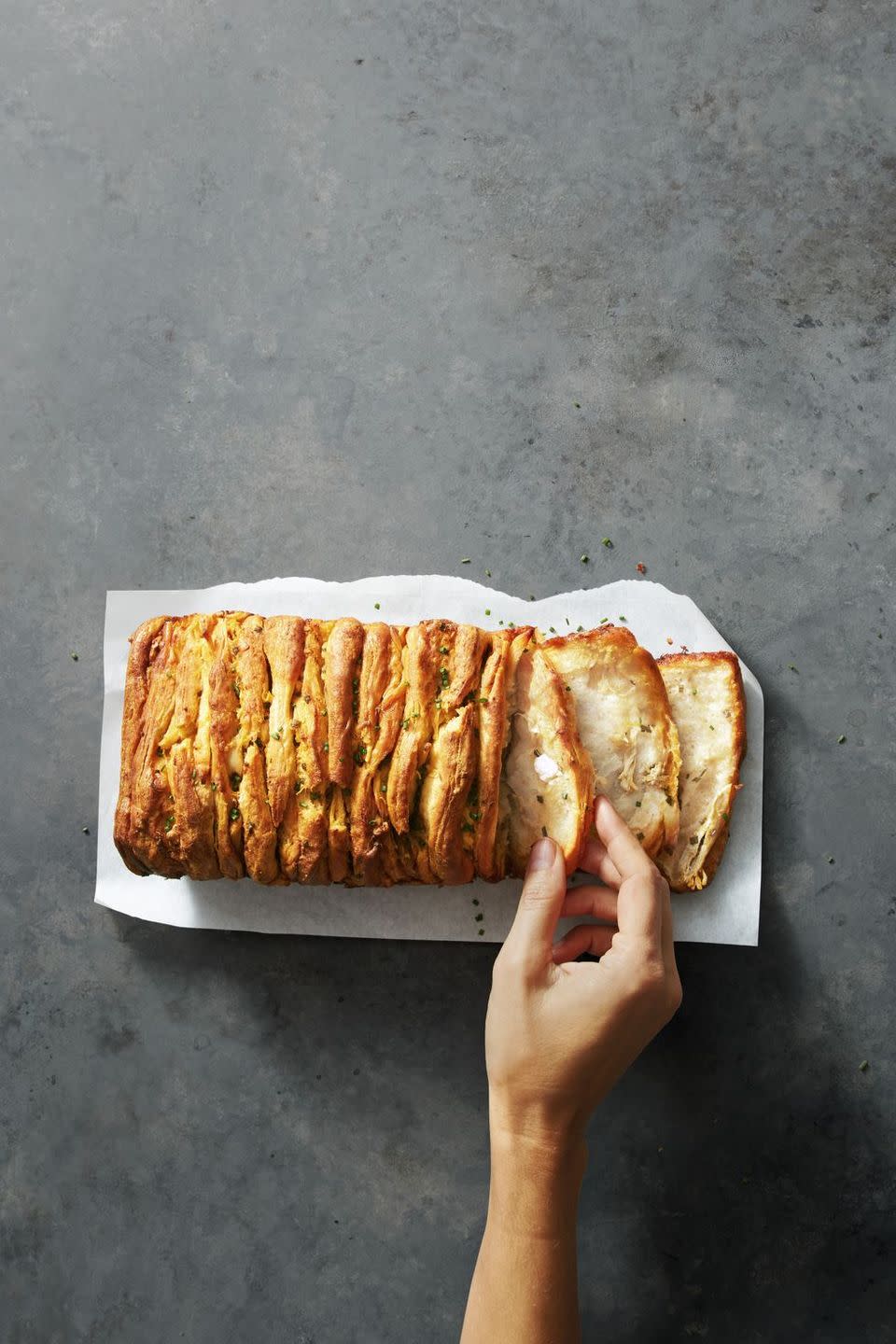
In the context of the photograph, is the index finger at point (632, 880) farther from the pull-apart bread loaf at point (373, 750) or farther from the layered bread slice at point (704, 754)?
the layered bread slice at point (704, 754)

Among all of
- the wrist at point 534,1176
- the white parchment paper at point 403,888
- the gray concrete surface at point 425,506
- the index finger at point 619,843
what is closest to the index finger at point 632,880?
the index finger at point 619,843

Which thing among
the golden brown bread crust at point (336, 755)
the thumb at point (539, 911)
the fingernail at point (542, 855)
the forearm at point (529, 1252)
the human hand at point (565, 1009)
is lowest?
the forearm at point (529, 1252)

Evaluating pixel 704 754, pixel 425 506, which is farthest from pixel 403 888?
pixel 425 506

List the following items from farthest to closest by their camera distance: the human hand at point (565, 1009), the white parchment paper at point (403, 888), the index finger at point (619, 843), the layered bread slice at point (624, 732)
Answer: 1. the white parchment paper at point (403, 888)
2. the layered bread slice at point (624, 732)
3. the index finger at point (619, 843)
4. the human hand at point (565, 1009)

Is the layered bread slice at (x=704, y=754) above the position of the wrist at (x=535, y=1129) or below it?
above

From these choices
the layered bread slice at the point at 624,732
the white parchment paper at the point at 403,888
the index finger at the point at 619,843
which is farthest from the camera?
the white parchment paper at the point at 403,888

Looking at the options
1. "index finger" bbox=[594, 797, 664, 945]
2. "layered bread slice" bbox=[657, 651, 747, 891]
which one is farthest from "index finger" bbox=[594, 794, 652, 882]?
"layered bread slice" bbox=[657, 651, 747, 891]

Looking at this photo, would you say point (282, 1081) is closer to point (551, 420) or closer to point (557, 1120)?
point (557, 1120)
